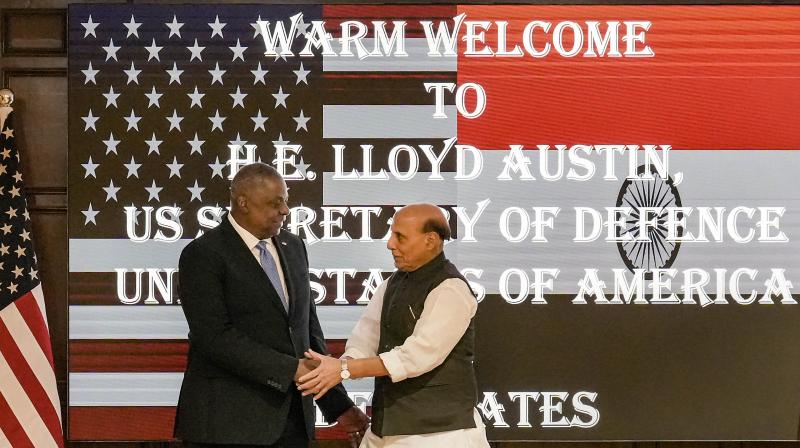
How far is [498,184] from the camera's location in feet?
14.0

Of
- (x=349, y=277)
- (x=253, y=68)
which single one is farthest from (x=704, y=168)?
(x=253, y=68)

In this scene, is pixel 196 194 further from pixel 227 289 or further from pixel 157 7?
A: pixel 227 289

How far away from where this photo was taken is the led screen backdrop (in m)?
4.25

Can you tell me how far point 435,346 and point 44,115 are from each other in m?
2.39

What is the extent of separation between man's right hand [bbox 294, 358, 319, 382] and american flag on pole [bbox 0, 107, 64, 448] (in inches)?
59.0

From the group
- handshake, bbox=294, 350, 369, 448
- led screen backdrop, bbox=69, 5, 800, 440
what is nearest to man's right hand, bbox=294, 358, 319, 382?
handshake, bbox=294, 350, 369, 448

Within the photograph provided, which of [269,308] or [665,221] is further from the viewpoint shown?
[665,221]

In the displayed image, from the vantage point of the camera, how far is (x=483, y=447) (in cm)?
307

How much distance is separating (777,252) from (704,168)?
0.50 metres

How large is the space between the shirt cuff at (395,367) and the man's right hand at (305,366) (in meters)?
0.33

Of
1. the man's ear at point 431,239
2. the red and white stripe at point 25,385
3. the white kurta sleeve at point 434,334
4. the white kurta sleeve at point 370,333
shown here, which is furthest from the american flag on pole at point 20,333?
the man's ear at point 431,239

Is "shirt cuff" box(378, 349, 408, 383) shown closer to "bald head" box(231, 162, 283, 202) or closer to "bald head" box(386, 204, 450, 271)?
"bald head" box(386, 204, 450, 271)

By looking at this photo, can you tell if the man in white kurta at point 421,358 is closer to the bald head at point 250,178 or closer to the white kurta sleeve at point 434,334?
the white kurta sleeve at point 434,334

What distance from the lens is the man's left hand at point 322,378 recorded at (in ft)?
10.4
